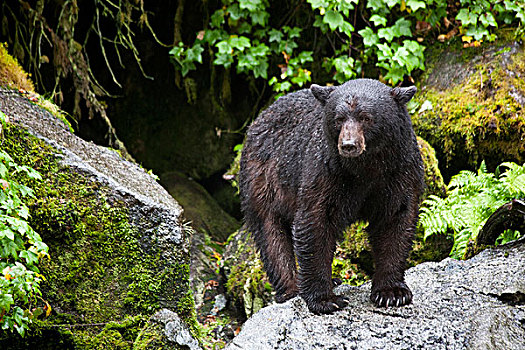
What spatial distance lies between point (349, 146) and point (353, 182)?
50 cm

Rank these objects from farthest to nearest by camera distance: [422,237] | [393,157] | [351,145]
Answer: [422,237]
[393,157]
[351,145]

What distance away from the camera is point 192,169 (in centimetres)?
968

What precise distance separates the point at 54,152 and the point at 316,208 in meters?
2.04

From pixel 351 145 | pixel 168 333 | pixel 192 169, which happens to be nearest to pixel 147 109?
pixel 192 169

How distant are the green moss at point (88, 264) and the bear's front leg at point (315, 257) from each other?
974 mm

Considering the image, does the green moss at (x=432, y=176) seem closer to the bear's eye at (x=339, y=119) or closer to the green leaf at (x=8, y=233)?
the bear's eye at (x=339, y=119)

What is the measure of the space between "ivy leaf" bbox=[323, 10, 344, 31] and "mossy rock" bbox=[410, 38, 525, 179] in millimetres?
1385

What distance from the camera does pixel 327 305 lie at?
13.9 ft

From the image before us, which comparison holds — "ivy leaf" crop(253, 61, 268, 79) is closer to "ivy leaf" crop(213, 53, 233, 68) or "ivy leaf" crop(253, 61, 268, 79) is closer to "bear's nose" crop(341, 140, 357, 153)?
"ivy leaf" crop(213, 53, 233, 68)

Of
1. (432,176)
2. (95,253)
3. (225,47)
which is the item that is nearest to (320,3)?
(225,47)

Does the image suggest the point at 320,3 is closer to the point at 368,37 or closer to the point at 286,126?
the point at 368,37

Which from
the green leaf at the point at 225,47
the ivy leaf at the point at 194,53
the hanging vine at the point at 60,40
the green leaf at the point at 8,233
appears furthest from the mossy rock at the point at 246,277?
the green leaf at the point at 8,233

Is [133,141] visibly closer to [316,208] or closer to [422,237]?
[422,237]

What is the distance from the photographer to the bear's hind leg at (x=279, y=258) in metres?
5.24
